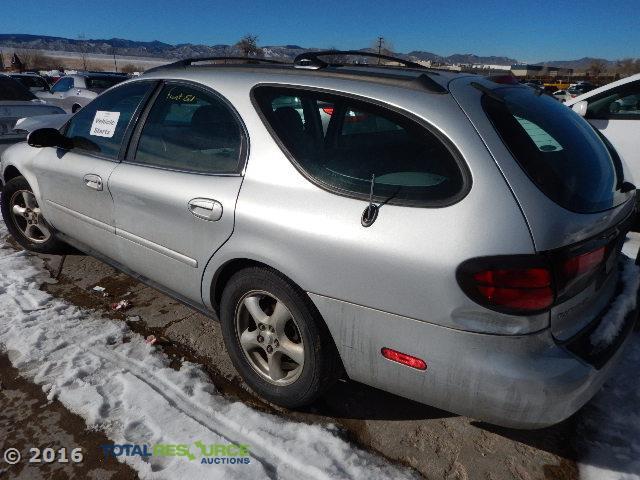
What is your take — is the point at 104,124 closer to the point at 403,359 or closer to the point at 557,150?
the point at 403,359

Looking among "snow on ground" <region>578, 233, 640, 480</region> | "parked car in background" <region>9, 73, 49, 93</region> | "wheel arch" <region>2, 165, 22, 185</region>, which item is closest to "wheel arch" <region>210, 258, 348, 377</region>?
"snow on ground" <region>578, 233, 640, 480</region>

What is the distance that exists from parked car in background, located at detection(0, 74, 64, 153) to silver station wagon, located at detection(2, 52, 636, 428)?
156 inches

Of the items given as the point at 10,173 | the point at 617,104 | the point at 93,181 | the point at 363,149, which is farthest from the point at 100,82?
the point at 363,149

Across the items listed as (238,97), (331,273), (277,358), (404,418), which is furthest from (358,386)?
(238,97)

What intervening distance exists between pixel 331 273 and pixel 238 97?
1.09 m

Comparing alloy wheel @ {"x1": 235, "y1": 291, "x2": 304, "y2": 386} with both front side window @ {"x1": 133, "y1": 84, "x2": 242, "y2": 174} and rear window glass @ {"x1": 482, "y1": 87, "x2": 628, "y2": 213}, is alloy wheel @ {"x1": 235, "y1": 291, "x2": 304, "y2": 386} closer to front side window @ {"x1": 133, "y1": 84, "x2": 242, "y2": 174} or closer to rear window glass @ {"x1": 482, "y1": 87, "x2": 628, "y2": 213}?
front side window @ {"x1": 133, "y1": 84, "x2": 242, "y2": 174}

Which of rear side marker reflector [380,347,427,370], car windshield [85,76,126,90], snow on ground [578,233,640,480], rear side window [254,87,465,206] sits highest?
rear side window [254,87,465,206]

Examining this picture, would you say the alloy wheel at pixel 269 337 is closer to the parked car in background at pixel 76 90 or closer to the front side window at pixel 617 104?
the front side window at pixel 617 104

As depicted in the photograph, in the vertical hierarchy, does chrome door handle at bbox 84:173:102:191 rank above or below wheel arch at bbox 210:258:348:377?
above

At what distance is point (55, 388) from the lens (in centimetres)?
241

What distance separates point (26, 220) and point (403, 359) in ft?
12.4

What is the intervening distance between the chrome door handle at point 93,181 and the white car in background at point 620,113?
4.69 meters

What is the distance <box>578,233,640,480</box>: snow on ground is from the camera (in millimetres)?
1972

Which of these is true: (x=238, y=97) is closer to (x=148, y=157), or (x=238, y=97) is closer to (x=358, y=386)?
(x=148, y=157)
